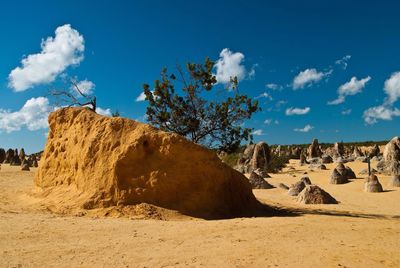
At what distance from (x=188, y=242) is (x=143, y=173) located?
3960mm

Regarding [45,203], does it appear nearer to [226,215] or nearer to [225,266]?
[226,215]

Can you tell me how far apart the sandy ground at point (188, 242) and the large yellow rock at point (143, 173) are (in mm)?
976

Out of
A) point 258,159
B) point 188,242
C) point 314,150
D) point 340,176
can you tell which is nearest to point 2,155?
point 258,159

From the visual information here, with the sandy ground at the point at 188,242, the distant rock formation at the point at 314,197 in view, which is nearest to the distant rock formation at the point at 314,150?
the distant rock formation at the point at 314,197

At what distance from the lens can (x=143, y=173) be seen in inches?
451

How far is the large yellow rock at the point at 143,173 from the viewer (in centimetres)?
1130

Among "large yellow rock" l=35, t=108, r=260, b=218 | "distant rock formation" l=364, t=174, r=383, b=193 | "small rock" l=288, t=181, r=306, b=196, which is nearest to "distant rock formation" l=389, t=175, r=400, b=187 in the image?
"distant rock formation" l=364, t=174, r=383, b=193

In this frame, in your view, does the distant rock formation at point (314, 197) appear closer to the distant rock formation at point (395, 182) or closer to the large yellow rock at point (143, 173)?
the large yellow rock at point (143, 173)

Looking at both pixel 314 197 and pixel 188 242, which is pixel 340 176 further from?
pixel 188 242

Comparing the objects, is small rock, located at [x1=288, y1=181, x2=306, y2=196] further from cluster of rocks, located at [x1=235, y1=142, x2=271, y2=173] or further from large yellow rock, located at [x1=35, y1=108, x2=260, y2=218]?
cluster of rocks, located at [x1=235, y1=142, x2=271, y2=173]

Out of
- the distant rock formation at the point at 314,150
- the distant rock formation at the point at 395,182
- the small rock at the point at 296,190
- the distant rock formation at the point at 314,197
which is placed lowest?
the distant rock formation at the point at 314,197

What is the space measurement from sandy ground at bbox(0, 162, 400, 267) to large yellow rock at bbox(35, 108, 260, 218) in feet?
3.20

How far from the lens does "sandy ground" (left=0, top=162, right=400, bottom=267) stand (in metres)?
6.59

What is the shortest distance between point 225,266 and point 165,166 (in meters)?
5.61
